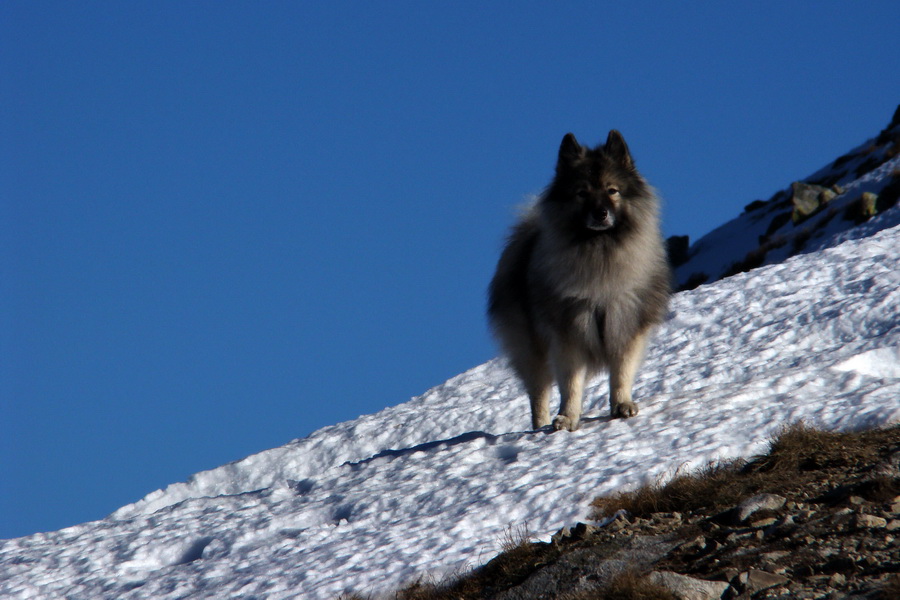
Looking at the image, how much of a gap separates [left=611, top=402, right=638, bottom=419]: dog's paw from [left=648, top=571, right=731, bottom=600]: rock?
405 cm

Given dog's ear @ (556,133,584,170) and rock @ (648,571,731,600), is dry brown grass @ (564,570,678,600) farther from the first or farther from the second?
dog's ear @ (556,133,584,170)

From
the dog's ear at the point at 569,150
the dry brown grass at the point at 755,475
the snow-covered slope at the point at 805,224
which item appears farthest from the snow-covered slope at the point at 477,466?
the snow-covered slope at the point at 805,224

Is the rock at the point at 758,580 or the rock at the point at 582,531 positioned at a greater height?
the rock at the point at 582,531

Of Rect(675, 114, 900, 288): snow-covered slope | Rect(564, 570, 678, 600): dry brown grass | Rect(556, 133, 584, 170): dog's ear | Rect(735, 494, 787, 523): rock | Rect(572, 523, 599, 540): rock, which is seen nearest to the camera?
Rect(564, 570, 678, 600): dry brown grass

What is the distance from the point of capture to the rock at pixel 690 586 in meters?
4.38

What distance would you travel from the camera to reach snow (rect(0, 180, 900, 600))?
6.68m

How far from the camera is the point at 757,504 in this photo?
531cm

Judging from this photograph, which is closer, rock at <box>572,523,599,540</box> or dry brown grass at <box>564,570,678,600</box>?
dry brown grass at <box>564,570,678,600</box>

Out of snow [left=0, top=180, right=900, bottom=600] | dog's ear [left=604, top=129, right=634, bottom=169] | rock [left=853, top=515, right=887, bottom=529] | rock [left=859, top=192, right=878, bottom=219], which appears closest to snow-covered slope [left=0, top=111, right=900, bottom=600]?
snow [left=0, top=180, right=900, bottom=600]

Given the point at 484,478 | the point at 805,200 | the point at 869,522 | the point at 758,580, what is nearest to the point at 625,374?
the point at 484,478

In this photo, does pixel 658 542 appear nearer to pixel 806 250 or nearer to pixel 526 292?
pixel 526 292

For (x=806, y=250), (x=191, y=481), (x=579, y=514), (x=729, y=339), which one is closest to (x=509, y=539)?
(x=579, y=514)

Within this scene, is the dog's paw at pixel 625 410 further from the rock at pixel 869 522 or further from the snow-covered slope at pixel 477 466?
the rock at pixel 869 522

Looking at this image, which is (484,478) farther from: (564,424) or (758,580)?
(758,580)
